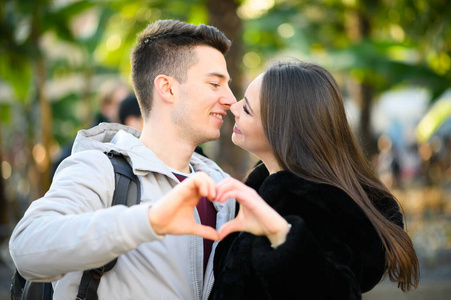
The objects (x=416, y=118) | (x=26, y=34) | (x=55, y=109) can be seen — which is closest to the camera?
(x=26, y=34)

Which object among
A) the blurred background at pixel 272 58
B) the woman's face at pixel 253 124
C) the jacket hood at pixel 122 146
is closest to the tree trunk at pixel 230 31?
the blurred background at pixel 272 58

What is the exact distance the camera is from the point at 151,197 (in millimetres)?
2594

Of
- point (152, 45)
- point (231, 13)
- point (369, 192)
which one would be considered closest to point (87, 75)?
point (231, 13)

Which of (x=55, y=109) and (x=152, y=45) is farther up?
(x=152, y=45)

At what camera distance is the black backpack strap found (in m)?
2.37

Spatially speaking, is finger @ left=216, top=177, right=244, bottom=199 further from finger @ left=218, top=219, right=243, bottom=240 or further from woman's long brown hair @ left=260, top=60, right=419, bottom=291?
woman's long brown hair @ left=260, top=60, right=419, bottom=291

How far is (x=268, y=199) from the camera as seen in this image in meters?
2.38

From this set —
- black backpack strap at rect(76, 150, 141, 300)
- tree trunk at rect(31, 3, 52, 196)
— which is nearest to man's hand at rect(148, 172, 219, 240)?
black backpack strap at rect(76, 150, 141, 300)

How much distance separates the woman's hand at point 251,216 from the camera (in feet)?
6.39

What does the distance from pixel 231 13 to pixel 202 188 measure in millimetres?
5611

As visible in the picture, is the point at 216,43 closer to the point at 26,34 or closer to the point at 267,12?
the point at 26,34

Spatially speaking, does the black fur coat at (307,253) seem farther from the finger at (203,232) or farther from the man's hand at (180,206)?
the man's hand at (180,206)

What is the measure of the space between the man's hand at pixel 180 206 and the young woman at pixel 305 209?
99mm

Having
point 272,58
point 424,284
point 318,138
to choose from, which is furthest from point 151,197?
point 424,284
